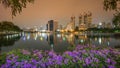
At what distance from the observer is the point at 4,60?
6.85 m

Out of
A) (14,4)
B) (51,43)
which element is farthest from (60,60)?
(51,43)

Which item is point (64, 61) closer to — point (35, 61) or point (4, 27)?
point (35, 61)

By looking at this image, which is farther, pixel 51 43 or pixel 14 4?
pixel 51 43

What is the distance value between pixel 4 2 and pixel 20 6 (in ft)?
1.78

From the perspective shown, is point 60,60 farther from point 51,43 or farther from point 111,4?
point 51,43

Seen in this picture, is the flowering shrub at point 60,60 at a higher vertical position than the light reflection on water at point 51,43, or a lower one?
higher

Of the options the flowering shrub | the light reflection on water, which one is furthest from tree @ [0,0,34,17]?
the light reflection on water

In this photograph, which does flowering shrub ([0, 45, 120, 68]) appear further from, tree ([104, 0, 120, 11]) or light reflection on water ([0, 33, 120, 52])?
light reflection on water ([0, 33, 120, 52])

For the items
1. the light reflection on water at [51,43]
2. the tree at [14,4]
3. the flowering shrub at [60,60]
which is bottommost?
the light reflection on water at [51,43]

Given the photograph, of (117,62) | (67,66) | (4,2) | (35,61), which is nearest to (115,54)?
(117,62)

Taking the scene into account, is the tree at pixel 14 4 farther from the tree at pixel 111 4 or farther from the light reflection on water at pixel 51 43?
the light reflection on water at pixel 51 43

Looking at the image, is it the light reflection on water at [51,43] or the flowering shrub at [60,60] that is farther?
the light reflection on water at [51,43]

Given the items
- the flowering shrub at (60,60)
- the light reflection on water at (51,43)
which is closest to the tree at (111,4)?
the flowering shrub at (60,60)

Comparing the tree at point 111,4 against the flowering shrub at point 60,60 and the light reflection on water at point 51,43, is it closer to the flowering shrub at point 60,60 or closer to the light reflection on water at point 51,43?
the flowering shrub at point 60,60
